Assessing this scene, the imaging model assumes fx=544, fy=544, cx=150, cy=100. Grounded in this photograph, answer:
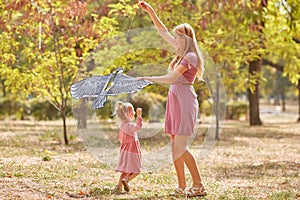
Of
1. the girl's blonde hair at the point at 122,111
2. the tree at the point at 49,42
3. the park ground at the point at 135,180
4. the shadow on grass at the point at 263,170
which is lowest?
the shadow on grass at the point at 263,170

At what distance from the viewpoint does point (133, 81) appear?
6113 millimetres

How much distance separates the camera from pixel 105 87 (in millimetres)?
6281

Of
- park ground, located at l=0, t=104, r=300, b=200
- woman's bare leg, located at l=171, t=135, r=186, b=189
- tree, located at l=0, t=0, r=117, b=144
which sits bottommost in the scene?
park ground, located at l=0, t=104, r=300, b=200

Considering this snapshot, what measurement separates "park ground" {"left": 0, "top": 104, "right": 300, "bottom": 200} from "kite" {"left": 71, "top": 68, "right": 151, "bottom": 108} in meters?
1.12

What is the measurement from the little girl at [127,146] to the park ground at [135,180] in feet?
0.80

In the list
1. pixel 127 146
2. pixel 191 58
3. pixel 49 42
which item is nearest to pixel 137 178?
pixel 127 146

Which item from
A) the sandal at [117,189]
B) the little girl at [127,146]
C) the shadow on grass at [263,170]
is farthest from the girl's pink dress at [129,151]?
the shadow on grass at [263,170]

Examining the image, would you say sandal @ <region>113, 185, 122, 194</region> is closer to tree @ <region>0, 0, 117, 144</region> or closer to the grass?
the grass

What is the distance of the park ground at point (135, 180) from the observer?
20.7ft

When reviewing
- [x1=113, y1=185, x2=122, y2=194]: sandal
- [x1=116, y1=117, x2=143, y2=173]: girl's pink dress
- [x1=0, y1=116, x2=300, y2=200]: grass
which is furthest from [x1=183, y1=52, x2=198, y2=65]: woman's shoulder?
[x1=113, y1=185, x2=122, y2=194]: sandal

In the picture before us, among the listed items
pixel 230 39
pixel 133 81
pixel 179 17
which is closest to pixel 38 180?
pixel 133 81

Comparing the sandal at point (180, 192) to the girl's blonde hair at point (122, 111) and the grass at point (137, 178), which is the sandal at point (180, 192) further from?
the girl's blonde hair at point (122, 111)

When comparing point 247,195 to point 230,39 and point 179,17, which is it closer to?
point 179,17

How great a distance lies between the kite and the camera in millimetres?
6082
